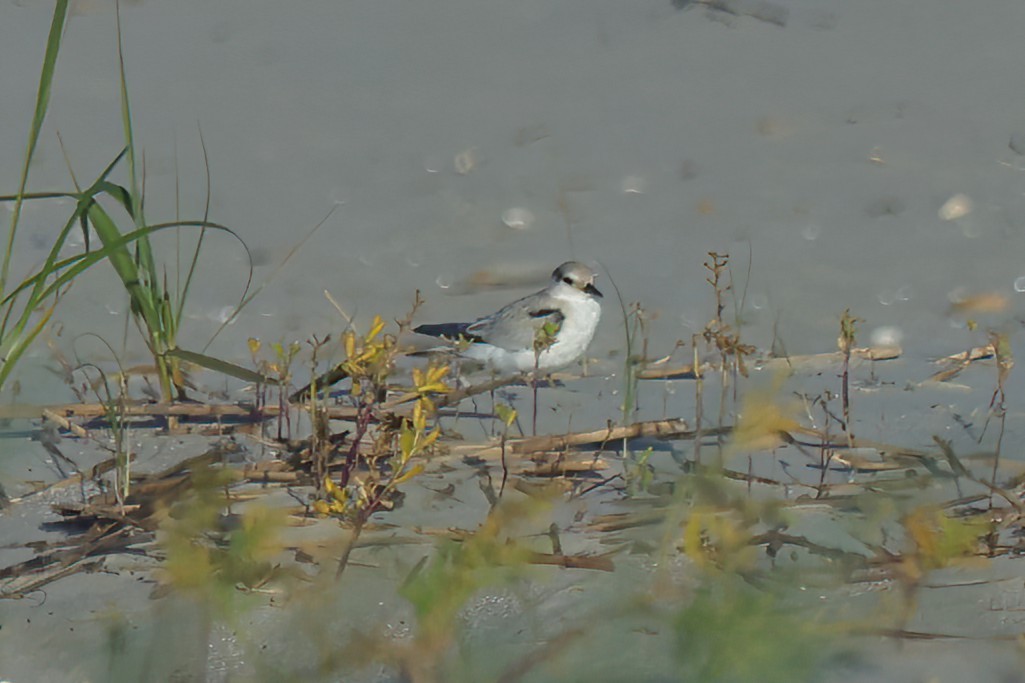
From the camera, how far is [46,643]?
233 centimetres

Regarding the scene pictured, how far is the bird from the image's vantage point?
4383 mm

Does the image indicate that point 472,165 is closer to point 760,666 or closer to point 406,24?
point 406,24

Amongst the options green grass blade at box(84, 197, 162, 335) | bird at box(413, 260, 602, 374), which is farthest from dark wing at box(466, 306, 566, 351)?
green grass blade at box(84, 197, 162, 335)

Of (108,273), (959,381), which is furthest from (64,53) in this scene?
(959,381)

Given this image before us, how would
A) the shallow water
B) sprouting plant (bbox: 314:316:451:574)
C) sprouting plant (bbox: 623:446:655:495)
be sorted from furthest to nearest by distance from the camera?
the shallow water
sprouting plant (bbox: 623:446:655:495)
sprouting plant (bbox: 314:316:451:574)

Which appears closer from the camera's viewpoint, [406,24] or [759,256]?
[759,256]

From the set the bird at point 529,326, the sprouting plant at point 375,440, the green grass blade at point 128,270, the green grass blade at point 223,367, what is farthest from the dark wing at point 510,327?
the sprouting plant at point 375,440

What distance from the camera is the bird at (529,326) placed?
4.38 m

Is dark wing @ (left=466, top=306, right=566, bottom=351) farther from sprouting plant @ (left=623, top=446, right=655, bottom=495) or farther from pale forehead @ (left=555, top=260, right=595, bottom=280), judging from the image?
sprouting plant @ (left=623, top=446, right=655, bottom=495)

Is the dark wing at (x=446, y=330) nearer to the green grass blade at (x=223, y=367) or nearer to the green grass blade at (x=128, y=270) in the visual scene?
the green grass blade at (x=128, y=270)

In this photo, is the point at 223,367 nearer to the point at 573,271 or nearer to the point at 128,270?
the point at 128,270

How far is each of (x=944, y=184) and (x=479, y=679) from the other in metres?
4.17

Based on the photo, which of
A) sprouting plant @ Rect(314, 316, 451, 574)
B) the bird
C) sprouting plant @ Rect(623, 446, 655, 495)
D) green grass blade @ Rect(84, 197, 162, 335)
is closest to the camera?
sprouting plant @ Rect(314, 316, 451, 574)

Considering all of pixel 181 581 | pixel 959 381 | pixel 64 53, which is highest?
pixel 64 53
